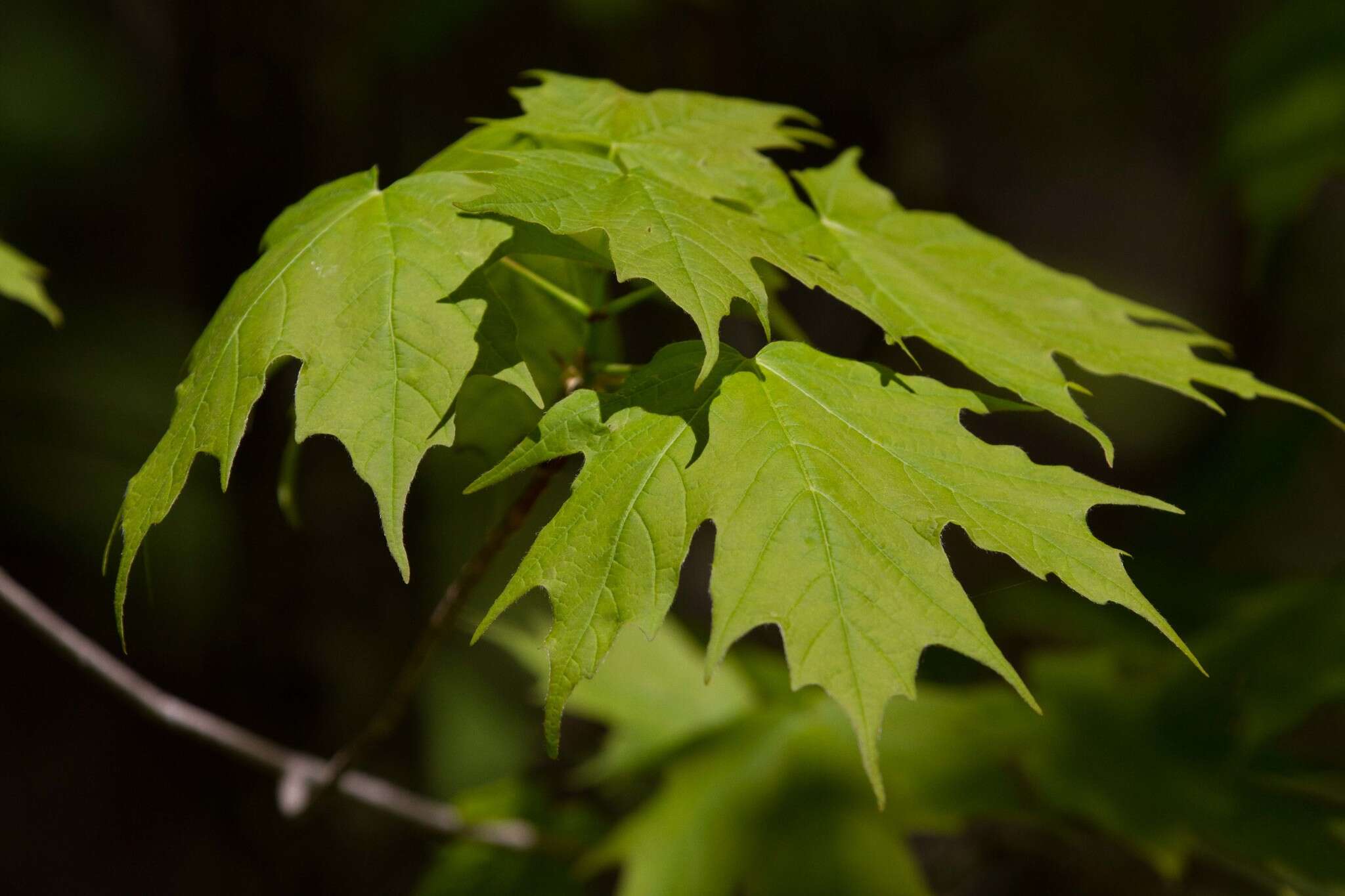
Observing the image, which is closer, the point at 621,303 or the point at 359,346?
the point at 359,346

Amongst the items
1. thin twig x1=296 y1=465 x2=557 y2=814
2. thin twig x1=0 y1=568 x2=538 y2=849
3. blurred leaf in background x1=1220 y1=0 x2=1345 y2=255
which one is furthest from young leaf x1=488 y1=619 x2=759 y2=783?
blurred leaf in background x1=1220 y1=0 x2=1345 y2=255

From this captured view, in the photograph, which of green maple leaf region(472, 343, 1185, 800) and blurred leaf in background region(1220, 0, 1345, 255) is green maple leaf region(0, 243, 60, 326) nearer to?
green maple leaf region(472, 343, 1185, 800)

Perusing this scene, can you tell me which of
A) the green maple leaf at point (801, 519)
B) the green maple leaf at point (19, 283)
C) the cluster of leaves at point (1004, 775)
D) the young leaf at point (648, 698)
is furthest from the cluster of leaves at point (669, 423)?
the young leaf at point (648, 698)

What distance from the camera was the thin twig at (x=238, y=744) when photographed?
1076mm

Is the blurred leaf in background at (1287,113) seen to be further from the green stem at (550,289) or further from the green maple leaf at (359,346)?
the green maple leaf at (359,346)

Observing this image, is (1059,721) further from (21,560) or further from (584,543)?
(21,560)

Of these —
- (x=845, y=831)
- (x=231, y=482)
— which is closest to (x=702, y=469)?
(x=845, y=831)

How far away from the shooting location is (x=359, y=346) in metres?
0.66

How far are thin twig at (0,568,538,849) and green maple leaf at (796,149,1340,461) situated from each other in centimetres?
77

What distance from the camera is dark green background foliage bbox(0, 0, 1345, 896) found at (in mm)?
1364

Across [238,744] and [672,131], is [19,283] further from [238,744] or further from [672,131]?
[672,131]

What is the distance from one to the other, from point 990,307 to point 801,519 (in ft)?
1.14

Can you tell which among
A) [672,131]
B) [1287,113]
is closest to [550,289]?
[672,131]

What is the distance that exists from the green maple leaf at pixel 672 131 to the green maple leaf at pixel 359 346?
0.14 meters
